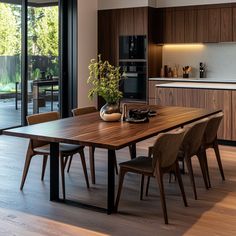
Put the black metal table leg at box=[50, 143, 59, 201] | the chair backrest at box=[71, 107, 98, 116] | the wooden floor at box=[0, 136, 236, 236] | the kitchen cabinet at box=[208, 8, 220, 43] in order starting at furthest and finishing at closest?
the kitchen cabinet at box=[208, 8, 220, 43]
the chair backrest at box=[71, 107, 98, 116]
the black metal table leg at box=[50, 143, 59, 201]
the wooden floor at box=[0, 136, 236, 236]

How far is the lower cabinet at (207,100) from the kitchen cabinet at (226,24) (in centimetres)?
123

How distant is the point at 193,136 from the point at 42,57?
14.2 ft

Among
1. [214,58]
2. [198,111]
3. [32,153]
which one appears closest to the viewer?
[32,153]

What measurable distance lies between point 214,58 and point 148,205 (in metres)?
4.52

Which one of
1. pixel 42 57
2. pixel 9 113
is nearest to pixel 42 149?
pixel 9 113

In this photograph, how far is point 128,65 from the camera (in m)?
7.98

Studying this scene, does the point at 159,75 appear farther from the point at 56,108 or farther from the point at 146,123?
the point at 146,123

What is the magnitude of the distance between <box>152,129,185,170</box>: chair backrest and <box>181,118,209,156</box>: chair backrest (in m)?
0.38

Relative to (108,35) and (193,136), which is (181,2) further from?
(193,136)

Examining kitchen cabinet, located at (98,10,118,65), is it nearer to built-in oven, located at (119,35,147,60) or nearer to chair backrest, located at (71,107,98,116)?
built-in oven, located at (119,35,147,60)

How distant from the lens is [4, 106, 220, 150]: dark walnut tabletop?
3.41 m

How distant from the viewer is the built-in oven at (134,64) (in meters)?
7.80

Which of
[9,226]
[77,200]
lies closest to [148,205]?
[77,200]

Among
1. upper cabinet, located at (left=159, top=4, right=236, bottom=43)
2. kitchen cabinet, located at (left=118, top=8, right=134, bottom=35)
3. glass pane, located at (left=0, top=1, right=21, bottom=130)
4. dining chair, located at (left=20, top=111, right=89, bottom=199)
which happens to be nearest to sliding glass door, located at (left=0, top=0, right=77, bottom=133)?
glass pane, located at (left=0, top=1, right=21, bottom=130)
